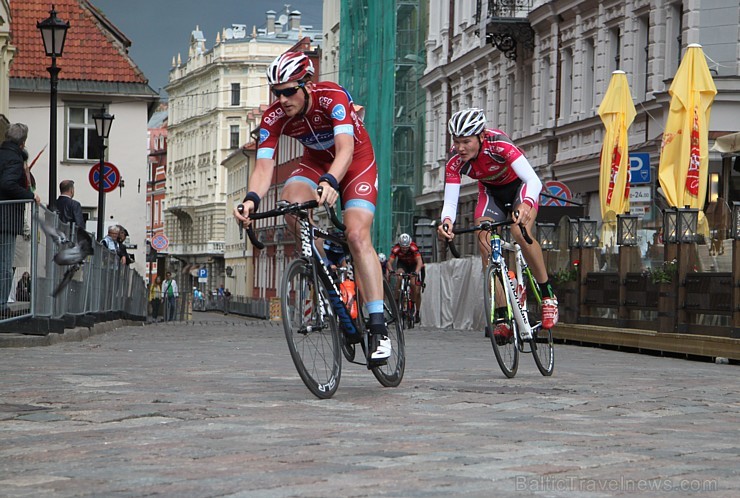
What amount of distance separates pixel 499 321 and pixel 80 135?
1830 inches

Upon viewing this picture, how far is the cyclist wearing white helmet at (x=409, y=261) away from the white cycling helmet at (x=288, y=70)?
21198 mm

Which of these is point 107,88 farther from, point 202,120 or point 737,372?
point 202,120

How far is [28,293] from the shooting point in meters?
15.2

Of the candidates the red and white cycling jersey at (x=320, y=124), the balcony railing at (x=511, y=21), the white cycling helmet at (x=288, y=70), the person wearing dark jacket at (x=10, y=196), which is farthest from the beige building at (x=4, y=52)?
the white cycling helmet at (x=288, y=70)

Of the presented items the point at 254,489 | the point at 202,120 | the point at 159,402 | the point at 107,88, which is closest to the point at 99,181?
the point at 107,88

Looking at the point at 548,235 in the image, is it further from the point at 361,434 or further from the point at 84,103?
the point at 84,103

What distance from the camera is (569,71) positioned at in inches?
1501

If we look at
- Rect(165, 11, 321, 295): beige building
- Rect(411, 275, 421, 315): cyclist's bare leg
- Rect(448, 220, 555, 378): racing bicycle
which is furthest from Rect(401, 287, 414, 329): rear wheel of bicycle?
Rect(165, 11, 321, 295): beige building

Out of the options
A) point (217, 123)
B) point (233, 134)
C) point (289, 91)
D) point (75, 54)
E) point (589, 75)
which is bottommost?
point (289, 91)

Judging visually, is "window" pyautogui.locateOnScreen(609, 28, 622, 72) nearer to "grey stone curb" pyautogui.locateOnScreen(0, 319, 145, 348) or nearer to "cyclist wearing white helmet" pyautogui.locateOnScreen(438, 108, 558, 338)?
"grey stone curb" pyautogui.locateOnScreen(0, 319, 145, 348)

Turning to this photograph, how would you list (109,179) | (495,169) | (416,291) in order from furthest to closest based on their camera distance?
(109,179), (416,291), (495,169)

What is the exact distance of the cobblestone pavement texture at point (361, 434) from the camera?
17.4ft

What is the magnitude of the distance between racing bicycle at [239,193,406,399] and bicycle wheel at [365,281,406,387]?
0.42 metres

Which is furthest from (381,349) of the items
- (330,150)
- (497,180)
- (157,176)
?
(157,176)
